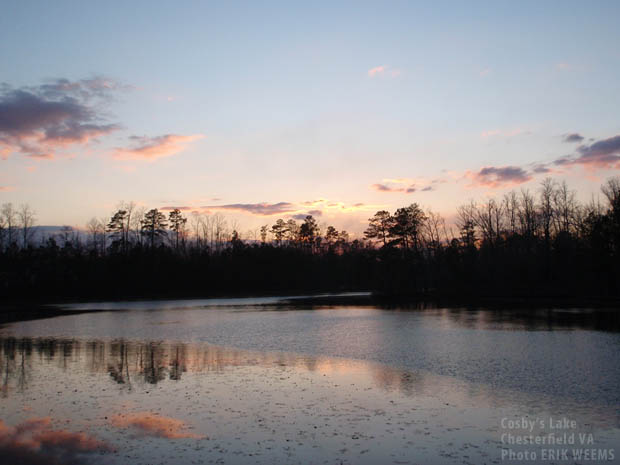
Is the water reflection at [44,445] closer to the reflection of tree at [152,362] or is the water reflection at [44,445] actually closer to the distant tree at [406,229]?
the reflection of tree at [152,362]

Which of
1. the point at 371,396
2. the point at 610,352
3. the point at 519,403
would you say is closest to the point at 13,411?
the point at 371,396

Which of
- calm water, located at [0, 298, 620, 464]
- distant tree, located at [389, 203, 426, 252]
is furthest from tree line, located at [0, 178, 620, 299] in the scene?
calm water, located at [0, 298, 620, 464]

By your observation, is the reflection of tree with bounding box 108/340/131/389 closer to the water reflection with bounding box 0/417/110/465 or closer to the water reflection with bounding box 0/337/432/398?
the water reflection with bounding box 0/337/432/398

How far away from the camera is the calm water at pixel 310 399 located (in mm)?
8328

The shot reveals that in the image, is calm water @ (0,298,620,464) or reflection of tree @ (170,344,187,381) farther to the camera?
reflection of tree @ (170,344,187,381)

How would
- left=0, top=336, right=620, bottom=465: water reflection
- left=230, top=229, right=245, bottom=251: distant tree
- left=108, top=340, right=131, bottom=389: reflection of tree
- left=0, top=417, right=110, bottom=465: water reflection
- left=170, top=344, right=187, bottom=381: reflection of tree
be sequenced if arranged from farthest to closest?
1. left=230, top=229, right=245, bottom=251: distant tree
2. left=170, top=344, right=187, bottom=381: reflection of tree
3. left=108, top=340, right=131, bottom=389: reflection of tree
4. left=0, top=336, right=620, bottom=465: water reflection
5. left=0, top=417, right=110, bottom=465: water reflection

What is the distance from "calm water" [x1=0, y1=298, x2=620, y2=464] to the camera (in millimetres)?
8328

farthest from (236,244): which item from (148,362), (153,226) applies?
(148,362)

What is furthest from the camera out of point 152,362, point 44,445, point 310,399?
point 152,362

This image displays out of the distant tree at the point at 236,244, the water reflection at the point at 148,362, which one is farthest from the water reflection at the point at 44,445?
the distant tree at the point at 236,244

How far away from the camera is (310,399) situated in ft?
38.8

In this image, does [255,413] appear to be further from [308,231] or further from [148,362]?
[308,231]

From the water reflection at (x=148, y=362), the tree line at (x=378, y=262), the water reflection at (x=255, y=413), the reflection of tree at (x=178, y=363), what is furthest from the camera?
the tree line at (x=378, y=262)

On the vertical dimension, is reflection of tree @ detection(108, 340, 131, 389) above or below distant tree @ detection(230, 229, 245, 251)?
below
